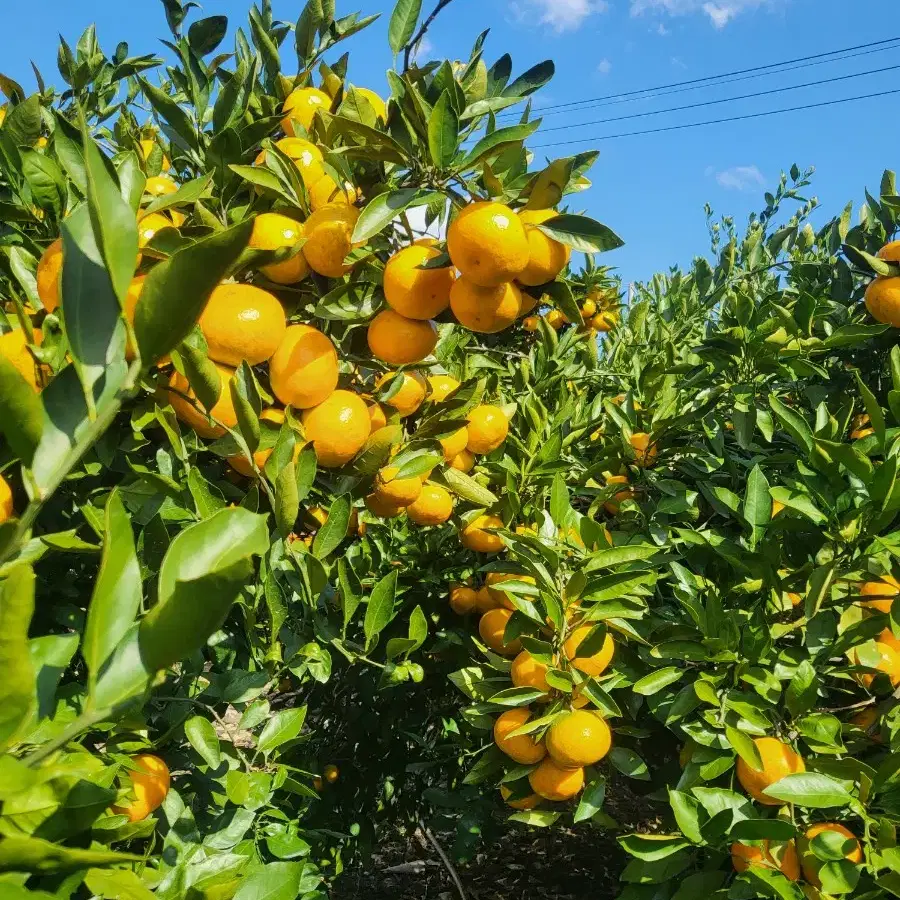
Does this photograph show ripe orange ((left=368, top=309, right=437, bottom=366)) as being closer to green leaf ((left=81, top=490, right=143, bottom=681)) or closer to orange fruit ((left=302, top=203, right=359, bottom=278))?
orange fruit ((left=302, top=203, right=359, bottom=278))

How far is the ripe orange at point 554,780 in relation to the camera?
1.23 meters

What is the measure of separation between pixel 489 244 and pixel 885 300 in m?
0.90

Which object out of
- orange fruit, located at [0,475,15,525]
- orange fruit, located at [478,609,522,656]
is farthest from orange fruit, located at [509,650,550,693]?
orange fruit, located at [0,475,15,525]

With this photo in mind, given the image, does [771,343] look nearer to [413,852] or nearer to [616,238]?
[616,238]

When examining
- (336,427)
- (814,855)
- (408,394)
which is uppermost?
(408,394)

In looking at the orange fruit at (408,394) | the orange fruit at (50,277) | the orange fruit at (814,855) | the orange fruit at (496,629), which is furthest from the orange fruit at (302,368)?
the orange fruit at (814,855)

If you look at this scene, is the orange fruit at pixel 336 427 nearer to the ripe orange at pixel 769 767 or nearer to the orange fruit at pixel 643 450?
the ripe orange at pixel 769 767

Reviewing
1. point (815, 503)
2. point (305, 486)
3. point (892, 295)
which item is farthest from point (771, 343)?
point (305, 486)

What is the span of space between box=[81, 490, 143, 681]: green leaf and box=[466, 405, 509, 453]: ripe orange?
96 centimetres

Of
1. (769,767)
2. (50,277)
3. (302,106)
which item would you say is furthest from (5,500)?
(769,767)

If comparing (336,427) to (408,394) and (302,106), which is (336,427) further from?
(302,106)

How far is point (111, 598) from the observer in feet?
1.30

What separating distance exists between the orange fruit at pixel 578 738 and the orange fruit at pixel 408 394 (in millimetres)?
526

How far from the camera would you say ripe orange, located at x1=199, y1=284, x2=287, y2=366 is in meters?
0.86
